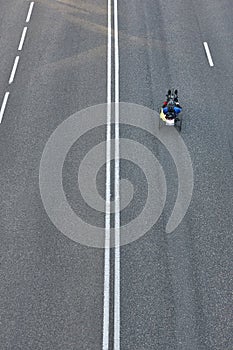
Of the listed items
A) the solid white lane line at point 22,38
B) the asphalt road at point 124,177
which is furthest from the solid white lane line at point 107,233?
the solid white lane line at point 22,38

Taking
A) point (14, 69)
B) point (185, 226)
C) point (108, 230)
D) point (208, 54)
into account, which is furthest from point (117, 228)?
point (208, 54)

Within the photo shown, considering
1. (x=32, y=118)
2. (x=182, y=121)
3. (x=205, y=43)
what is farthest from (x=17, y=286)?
(x=205, y=43)

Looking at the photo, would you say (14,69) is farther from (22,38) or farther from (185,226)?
(185,226)

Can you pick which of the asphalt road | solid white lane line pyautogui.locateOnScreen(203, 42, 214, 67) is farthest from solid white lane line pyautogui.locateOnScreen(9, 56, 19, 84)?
solid white lane line pyautogui.locateOnScreen(203, 42, 214, 67)

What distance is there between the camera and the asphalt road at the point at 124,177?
40.6ft

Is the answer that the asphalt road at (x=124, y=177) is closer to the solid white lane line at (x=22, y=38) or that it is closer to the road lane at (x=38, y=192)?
A: the road lane at (x=38, y=192)

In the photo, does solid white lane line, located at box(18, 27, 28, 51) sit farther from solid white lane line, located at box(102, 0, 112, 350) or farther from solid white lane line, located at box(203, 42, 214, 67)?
solid white lane line, located at box(203, 42, 214, 67)

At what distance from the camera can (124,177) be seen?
15.9 m

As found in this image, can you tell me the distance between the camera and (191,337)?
12.0 meters

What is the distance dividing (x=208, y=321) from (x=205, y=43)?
43.7 ft

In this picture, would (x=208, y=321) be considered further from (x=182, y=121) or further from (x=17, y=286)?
(x=182, y=121)

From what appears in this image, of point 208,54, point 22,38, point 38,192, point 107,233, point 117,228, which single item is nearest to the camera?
point 107,233

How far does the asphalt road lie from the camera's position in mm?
12367

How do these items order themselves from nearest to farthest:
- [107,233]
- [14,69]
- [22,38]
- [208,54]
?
1. [107,233]
2. [14,69]
3. [208,54]
4. [22,38]
